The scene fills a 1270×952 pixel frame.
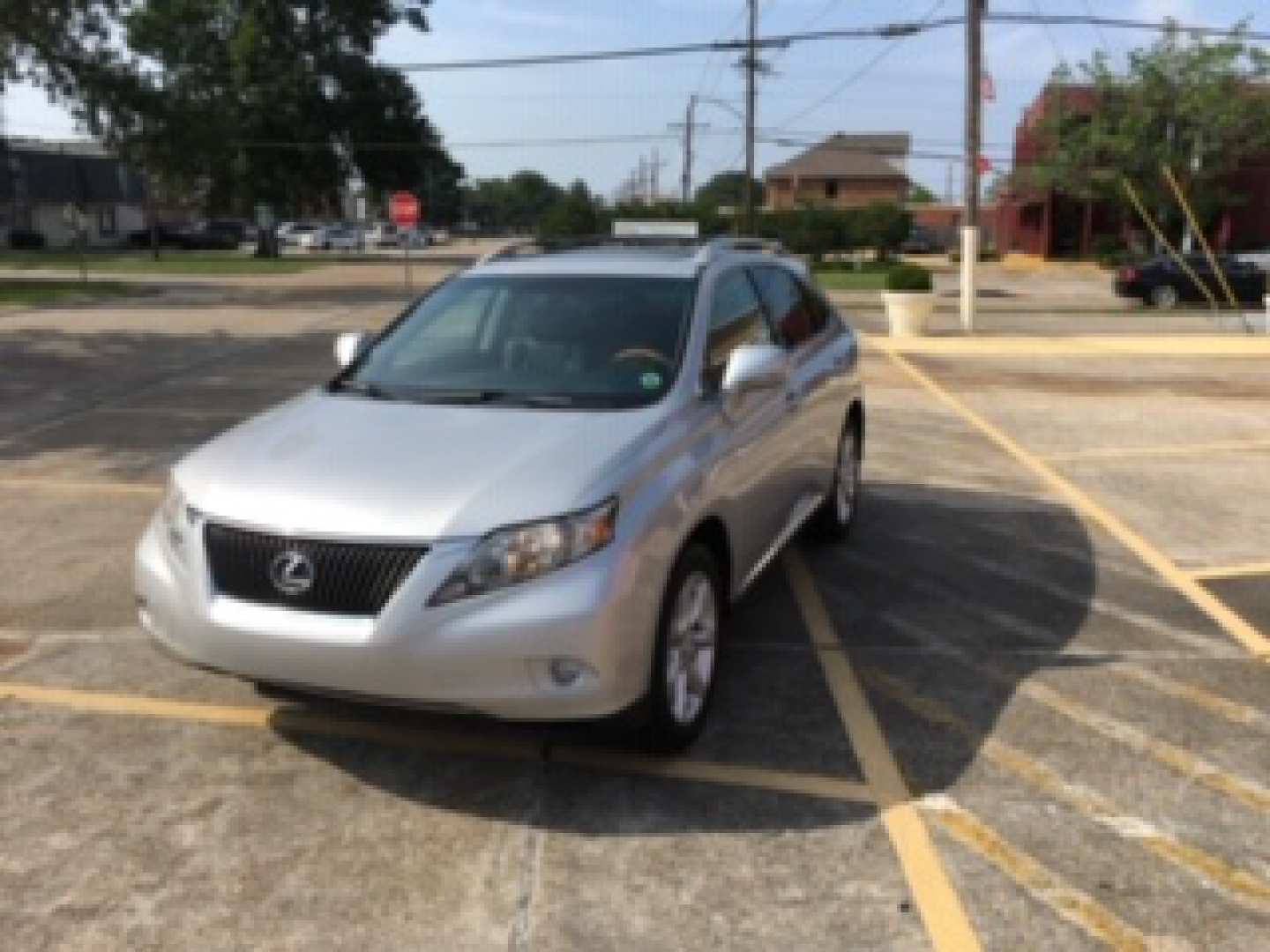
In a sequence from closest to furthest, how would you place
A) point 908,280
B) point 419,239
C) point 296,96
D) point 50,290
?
point 908,280 → point 50,290 → point 296,96 → point 419,239

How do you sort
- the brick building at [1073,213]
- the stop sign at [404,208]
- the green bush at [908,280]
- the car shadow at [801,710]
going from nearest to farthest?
the car shadow at [801,710]
the green bush at [908,280]
the stop sign at [404,208]
the brick building at [1073,213]

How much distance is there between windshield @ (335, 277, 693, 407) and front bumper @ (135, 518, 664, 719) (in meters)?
1.04

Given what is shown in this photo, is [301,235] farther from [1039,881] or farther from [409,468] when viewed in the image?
[1039,881]

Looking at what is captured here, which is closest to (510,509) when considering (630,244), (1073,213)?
(630,244)

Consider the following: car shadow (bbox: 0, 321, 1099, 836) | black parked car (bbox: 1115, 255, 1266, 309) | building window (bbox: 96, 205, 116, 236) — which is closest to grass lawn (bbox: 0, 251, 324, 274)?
building window (bbox: 96, 205, 116, 236)

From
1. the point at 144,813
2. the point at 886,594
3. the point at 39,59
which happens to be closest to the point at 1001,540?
the point at 886,594

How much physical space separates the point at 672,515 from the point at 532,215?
17034 centimetres

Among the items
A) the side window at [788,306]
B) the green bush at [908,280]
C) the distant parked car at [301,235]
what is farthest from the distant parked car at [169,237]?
the side window at [788,306]

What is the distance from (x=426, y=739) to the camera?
4.21 metres

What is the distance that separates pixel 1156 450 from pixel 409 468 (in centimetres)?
767

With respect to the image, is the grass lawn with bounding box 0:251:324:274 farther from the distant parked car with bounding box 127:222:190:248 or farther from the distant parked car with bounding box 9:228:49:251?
the distant parked car with bounding box 127:222:190:248

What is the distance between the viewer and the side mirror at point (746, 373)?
14.6ft

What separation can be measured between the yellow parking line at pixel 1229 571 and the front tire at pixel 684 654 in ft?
10.5

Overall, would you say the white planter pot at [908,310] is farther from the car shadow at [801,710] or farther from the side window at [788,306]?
the side window at [788,306]
